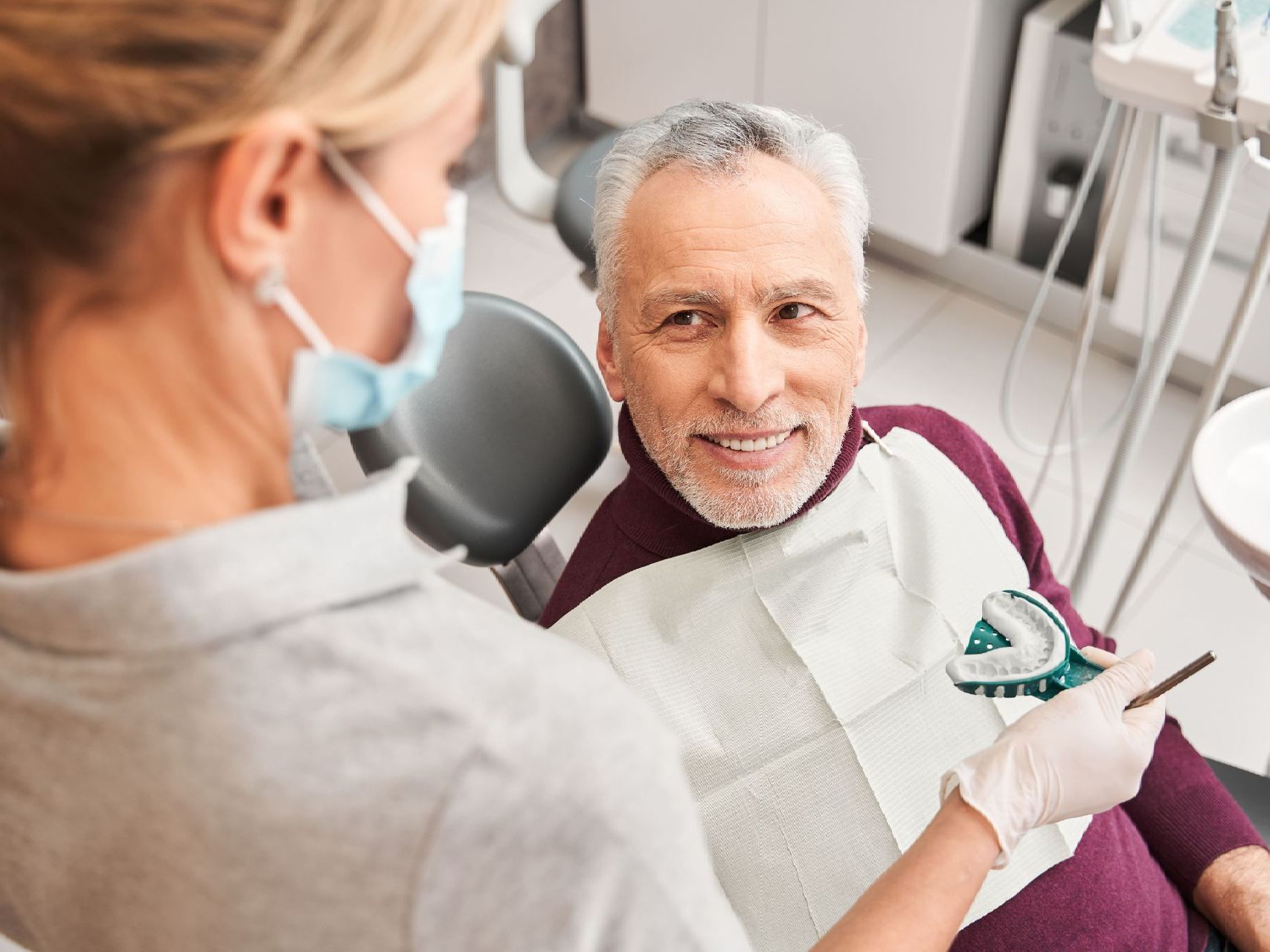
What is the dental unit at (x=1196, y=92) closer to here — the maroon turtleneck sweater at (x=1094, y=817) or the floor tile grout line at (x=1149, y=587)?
the maroon turtleneck sweater at (x=1094, y=817)

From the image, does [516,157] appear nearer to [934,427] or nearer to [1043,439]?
[934,427]

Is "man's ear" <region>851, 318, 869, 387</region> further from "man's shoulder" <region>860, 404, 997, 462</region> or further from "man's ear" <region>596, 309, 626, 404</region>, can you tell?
"man's ear" <region>596, 309, 626, 404</region>

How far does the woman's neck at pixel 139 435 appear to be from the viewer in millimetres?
605

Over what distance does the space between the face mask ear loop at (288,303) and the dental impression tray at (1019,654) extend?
718 millimetres

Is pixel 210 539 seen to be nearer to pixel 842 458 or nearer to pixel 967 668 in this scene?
pixel 967 668

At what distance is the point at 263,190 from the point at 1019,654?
86cm

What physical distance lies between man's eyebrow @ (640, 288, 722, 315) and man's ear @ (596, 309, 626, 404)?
11 cm

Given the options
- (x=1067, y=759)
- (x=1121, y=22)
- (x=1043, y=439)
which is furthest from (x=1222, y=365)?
(x=1043, y=439)

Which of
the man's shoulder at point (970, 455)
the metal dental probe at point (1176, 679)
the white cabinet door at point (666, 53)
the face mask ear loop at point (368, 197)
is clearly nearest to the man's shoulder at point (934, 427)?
the man's shoulder at point (970, 455)

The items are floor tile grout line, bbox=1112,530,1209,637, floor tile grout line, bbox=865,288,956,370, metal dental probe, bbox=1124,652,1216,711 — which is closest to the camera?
metal dental probe, bbox=1124,652,1216,711

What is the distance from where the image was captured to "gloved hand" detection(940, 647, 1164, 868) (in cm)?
102

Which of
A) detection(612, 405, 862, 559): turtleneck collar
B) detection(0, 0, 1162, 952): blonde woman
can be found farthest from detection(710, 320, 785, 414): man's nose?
detection(0, 0, 1162, 952): blonde woman

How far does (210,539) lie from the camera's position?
0.60 meters

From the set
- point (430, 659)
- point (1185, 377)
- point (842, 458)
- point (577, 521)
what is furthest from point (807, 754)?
point (1185, 377)
